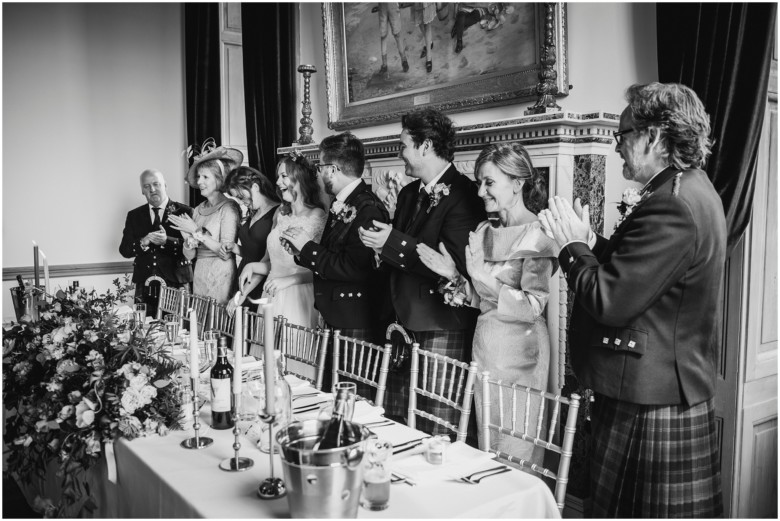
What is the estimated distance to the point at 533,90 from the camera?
324 cm

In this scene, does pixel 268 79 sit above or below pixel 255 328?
above

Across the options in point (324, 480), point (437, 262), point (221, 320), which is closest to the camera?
point (324, 480)

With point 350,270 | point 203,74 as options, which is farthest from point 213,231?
point 203,74

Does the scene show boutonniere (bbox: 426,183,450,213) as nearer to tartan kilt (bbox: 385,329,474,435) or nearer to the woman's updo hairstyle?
the woman's updo hairstyle

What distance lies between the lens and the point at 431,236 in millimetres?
3066

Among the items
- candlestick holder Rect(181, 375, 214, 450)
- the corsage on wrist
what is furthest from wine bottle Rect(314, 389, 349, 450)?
the corsage on wrist

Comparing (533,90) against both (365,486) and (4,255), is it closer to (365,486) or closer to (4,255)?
(365,486)

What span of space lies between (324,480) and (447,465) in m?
0.51

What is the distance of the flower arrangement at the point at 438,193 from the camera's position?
3.08m

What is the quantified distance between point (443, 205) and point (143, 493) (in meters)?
1.73

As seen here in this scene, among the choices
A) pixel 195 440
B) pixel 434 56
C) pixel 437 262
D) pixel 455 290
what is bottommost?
pixel 195 440

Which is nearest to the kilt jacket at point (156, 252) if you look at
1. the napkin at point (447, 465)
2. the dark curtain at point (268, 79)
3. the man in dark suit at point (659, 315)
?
the dark curtain at point (268, 79)

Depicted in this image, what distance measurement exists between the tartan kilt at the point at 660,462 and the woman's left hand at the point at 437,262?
0.92 meters

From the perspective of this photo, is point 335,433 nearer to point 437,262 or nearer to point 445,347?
point 437,262
